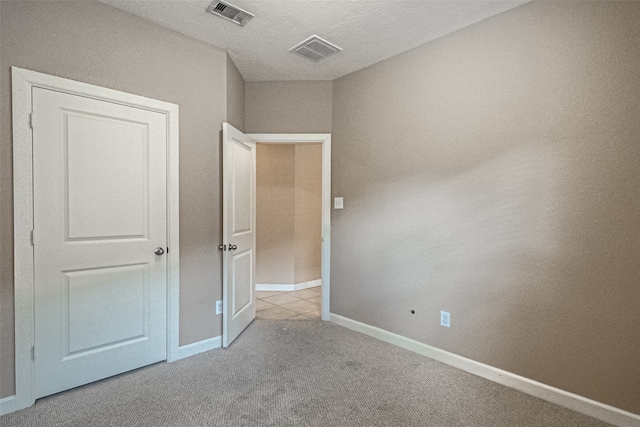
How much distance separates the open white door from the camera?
284 centimetres

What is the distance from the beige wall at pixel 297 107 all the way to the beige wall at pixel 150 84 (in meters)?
0.34

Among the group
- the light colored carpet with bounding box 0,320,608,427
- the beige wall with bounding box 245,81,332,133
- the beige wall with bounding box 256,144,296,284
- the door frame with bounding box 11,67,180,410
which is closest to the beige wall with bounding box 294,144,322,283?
the beige wall with bounding box 256,144,296,284

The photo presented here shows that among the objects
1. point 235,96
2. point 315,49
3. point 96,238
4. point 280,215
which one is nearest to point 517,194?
point 315,49

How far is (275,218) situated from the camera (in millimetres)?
5074

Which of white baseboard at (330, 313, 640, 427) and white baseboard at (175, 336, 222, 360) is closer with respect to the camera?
white baseboard at (330, 313, 640, 427)

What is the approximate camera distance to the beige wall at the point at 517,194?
185 centimetres

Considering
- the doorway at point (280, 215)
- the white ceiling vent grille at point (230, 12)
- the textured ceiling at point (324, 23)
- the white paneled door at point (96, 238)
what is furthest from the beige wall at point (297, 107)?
the doorway at point (280, 215)

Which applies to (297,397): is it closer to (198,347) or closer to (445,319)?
(198,347)

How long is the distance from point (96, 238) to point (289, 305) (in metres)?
2.52

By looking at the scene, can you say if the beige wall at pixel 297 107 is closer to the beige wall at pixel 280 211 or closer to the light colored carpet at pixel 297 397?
the beige wall at pixel 280 211

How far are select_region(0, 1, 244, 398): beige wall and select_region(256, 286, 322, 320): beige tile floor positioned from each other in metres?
1.05

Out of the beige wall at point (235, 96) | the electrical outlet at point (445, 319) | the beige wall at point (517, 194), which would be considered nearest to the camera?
the beige wall at point (517, 194)

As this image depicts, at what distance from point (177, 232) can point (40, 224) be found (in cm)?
84

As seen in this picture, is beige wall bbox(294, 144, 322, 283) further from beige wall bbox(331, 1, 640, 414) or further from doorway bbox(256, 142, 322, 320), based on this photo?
beige wall bbox(331, 1, 640, 414)
